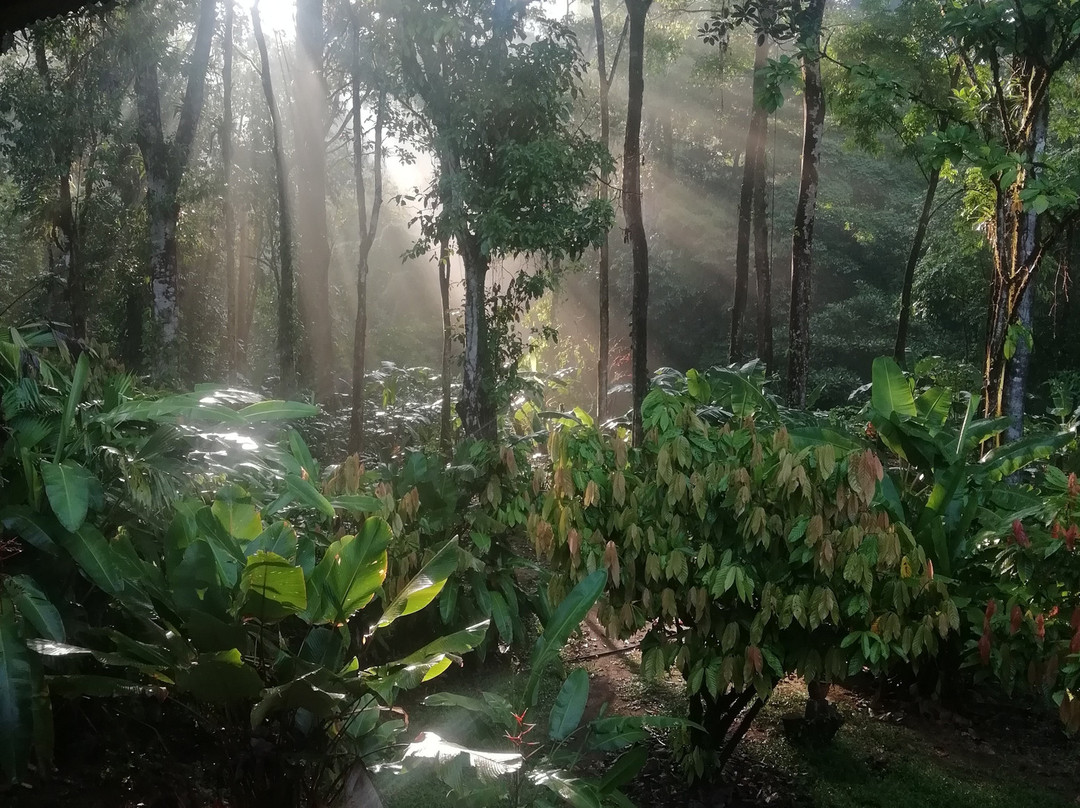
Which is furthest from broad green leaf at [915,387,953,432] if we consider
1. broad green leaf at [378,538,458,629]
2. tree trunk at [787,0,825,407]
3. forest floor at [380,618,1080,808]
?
tree trunk at [787,0,825,407]

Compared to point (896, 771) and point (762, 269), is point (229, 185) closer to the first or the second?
point (762, 269)

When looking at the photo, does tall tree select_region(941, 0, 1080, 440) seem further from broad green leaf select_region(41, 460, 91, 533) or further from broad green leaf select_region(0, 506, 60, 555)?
broad green leaf select_region(0, 506, 60, 555)

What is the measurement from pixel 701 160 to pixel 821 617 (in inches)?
918

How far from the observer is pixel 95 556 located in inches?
129

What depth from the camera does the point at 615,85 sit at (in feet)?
75.4

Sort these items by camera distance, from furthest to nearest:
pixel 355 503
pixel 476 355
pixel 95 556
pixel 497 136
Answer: pixel 476 355 → pixel 497 136 → pixel 355 503 → pixel 95 556

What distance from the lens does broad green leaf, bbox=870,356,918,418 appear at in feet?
16.8

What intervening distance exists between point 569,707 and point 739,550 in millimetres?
1251

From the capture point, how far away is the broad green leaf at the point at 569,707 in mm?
3230

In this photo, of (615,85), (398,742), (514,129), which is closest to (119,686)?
(398,742)

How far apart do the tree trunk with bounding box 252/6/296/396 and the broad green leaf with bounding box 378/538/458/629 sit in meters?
11.2

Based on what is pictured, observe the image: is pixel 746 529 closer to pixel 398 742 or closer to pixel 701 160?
pixel 398 742

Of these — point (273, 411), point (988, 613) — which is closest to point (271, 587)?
point (273, 411)

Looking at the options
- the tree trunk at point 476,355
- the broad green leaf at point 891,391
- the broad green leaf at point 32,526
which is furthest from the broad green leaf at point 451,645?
the tree trunk at point 476,355
